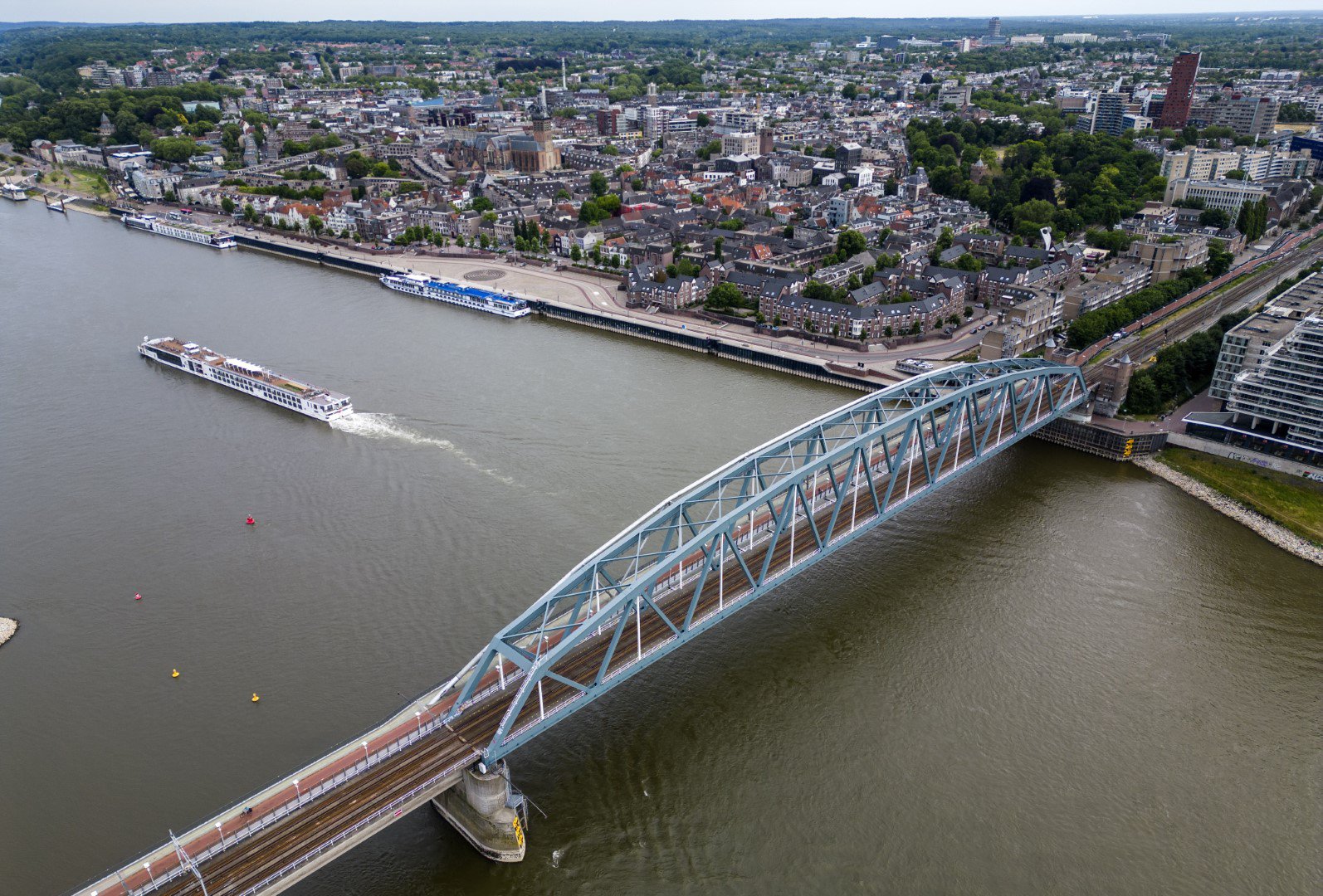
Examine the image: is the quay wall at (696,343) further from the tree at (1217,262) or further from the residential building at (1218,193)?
the residential building at (1218,193)

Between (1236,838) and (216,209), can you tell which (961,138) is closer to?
(216,209)

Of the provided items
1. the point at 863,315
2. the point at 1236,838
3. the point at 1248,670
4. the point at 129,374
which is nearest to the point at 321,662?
the point at 1236,838

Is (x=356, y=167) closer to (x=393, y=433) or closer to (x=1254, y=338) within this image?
(x=393, y=433)

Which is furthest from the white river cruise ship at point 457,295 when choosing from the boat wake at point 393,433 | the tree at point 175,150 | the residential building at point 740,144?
the tree at point 175,150

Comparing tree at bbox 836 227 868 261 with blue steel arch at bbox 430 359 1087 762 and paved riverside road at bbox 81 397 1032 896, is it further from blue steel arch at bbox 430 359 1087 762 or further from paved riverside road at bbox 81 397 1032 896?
paved riverside road at bbox 81 397 1032 896

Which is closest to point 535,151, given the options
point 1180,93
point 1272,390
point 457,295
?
point 457,295

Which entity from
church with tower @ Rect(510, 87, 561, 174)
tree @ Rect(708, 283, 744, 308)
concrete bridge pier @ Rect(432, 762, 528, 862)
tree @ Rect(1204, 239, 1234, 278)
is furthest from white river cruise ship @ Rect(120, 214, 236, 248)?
tree @ Rect(1204, 239, 1234, 278)

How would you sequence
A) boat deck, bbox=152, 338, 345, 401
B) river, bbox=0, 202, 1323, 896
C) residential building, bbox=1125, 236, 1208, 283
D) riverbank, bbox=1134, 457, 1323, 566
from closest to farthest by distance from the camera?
river, bbox=0, 202, 1323, 896 → riverbank, bbox=1134, 457, 1323, 566 → boat deck, bbox=152, 338, 345, 401 → residential building, bbox=1125, 236, 1208, 283
